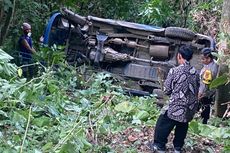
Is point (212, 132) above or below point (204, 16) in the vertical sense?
below

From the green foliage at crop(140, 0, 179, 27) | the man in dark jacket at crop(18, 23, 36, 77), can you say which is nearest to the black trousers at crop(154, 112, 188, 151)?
the man in dark jacket at crop(18, 23, 36, 77)

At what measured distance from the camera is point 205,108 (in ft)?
29.5

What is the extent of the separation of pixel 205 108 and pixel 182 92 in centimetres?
236

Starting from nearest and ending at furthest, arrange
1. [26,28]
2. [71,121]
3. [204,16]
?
1. [71,121]
2. [26,28]
3. [204,16]

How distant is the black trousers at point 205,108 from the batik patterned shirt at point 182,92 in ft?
7.47

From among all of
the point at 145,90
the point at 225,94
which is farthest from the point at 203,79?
the point at 145,90

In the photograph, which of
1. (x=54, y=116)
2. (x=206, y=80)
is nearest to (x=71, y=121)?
(x=54, y=116)

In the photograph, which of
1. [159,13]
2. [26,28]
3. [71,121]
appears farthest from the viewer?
[159,13]

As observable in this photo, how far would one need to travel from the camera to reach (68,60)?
12172 mm

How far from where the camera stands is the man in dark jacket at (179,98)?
6742 millimetres

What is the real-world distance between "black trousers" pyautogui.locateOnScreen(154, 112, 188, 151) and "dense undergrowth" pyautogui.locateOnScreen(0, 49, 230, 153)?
274 millimetres

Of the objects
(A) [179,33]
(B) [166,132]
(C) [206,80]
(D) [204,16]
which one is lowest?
(B) [166,132]

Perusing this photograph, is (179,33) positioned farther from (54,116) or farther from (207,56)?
(54,116)

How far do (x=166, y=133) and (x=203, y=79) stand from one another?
225 centimetres
